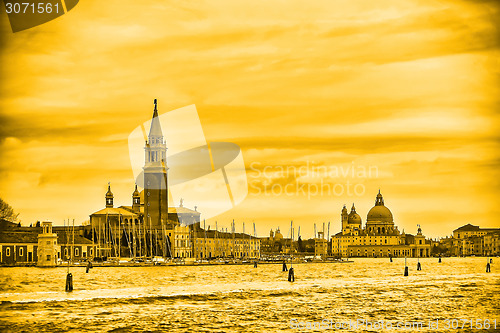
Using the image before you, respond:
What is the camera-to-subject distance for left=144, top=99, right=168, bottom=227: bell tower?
138 meters

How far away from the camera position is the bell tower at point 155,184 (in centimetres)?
13850

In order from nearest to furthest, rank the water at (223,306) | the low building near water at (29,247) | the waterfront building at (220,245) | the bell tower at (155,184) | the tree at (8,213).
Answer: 1. the water at (223,306)
2. the low building near water at (29,247)
3. the tree at (8,213)
4. the bell tower at (155,184)
5. the waterfront building at (220,245)

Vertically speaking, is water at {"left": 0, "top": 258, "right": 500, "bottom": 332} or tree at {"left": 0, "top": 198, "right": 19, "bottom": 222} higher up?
tree at {"left": 0, "top": 198, "right": 19, "bottom": 222}

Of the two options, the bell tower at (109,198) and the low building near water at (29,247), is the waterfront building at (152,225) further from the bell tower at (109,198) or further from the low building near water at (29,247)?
the low building near water at (29,247)

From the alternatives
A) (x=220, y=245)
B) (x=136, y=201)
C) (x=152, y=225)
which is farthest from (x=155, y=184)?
(x=220, y=245)

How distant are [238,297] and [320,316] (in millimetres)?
11076

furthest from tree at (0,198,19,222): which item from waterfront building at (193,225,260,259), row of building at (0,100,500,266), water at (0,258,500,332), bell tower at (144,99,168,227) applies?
water at (0,258,500,332)

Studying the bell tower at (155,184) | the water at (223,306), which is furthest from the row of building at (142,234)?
the water at (223,306)

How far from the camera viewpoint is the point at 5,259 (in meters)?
99.7

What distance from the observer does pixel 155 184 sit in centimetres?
13850

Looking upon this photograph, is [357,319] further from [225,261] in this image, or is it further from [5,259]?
[225,261]

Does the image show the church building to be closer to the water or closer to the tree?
the tree

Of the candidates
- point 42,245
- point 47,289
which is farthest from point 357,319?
point 42,245

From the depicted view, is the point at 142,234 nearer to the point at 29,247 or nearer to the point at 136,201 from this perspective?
the point at 136,201
